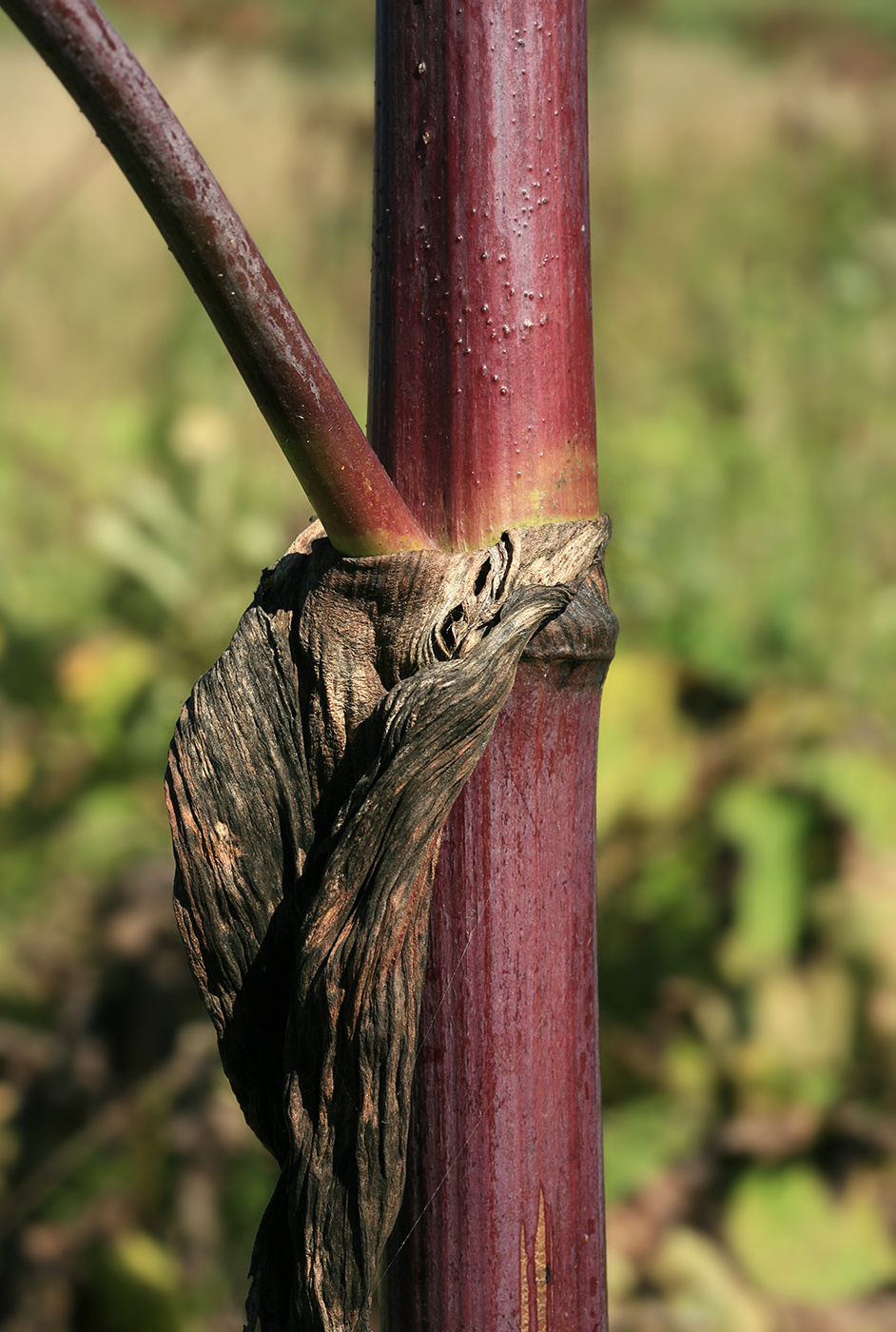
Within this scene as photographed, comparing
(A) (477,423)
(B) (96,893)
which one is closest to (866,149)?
(B) (96,893)

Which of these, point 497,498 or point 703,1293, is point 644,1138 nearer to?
point 703,1293

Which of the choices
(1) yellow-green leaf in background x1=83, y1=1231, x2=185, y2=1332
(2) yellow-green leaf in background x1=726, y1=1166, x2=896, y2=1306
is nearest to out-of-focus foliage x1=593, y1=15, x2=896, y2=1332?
(2) yellow-green leaf in background x1=726, y1=1166, x2=896, y2=1306

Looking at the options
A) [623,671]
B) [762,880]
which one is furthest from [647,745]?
[762,880]

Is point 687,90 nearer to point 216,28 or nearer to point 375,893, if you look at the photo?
point 216,28

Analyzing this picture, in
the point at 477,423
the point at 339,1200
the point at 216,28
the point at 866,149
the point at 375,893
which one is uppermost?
the point at 216,28

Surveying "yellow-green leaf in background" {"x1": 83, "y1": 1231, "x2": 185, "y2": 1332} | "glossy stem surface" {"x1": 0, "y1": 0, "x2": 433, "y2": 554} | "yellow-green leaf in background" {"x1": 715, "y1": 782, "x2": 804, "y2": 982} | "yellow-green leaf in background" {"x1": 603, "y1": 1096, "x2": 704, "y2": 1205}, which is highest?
"glossy stem surface" {"x1": 0, "y1": 0, "x2": 433, "y2": 554}

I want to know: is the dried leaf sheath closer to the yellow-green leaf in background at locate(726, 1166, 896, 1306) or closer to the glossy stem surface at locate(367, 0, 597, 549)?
the glossy stem surface at locate(367, 0, 597, 549)

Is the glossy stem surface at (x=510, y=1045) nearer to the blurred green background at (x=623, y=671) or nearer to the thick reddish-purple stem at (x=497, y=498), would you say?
the thick reddish-purple stem at (x=497, y=498)
